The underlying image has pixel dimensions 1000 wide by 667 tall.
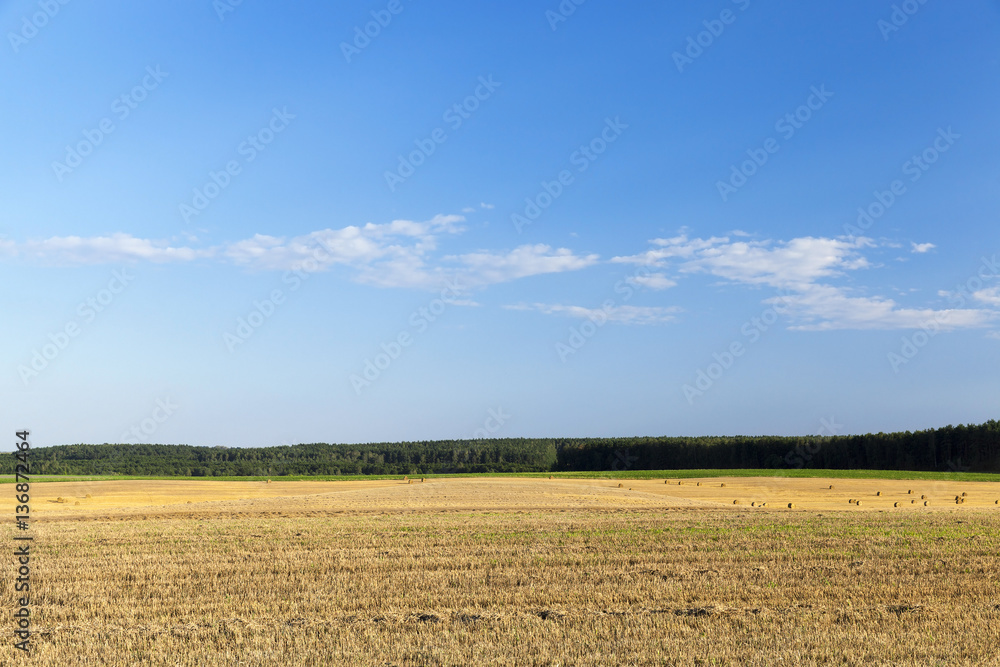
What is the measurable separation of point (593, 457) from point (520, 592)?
111m

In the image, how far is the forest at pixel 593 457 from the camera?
96994 mm

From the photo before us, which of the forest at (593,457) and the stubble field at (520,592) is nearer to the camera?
the stubble field at (520,592)

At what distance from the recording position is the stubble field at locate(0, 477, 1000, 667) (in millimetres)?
10797

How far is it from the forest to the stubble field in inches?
3041

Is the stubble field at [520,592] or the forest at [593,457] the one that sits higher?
the stubble field at [520,592]

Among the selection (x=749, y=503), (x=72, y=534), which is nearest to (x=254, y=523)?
(x=72, y=534)

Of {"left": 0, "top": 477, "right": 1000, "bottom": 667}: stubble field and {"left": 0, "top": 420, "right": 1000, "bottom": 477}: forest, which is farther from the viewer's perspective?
{"left": 0, "top": 420, "right": 1000, "bottom": 477}: forest

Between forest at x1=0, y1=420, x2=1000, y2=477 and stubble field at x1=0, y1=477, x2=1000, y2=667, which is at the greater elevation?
stubble field at x1=0, y1=477, x2=1000, y2=667

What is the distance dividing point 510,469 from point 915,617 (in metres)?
110

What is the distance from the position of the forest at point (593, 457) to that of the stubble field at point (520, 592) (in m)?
77.2

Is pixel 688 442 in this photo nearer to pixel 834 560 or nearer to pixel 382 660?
pixel 834 560

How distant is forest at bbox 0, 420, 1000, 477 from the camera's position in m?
97.0

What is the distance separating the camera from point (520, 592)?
14.7 meters

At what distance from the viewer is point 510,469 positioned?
121 meters
